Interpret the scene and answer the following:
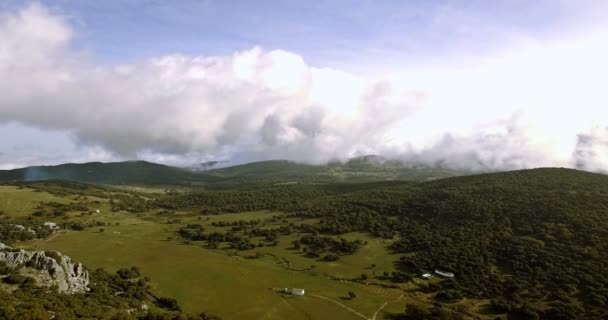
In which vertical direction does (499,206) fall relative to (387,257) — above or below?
above

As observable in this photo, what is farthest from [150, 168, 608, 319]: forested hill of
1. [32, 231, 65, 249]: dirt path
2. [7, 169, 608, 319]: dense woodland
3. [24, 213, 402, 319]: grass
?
[32, 231, 65, 249]: dirt path

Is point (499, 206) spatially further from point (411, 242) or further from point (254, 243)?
point (254, 243)

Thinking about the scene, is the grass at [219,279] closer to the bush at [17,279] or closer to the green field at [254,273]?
the green field at [254,273]

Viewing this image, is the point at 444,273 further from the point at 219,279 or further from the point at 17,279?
the point at 17,279

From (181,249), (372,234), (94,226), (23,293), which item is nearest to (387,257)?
(372,234)

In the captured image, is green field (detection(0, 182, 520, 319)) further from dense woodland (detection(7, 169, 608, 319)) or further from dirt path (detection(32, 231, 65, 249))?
dense woodland (detection(7, 169, 608, 319))

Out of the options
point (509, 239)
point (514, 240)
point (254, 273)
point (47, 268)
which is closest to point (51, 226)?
point (254, 273)

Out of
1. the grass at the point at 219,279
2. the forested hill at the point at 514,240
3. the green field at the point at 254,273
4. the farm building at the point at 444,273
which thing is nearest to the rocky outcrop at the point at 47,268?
the green field at the point at 254,273
